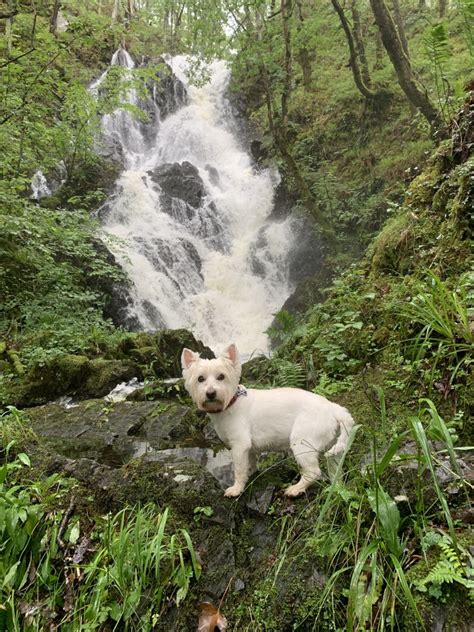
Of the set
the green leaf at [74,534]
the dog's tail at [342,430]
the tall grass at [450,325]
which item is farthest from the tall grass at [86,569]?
the tall grass at [450,325]

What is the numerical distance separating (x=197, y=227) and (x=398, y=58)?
8919 mm

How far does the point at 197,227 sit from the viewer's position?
52.9 feet

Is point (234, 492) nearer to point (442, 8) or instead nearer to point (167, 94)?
point (442, 8)

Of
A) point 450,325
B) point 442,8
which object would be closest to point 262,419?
point 450,325

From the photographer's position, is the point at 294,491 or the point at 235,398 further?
the point at 235,398

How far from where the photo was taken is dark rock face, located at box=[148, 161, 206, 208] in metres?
17.0

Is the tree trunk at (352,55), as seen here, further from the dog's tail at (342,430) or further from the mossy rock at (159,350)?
the dog's tail at (342,430)

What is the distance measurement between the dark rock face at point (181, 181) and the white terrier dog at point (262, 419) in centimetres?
1497

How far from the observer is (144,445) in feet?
15.2

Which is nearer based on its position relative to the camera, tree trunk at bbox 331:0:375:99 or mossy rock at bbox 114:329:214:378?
mossy rock at bbox 114:329:214:378

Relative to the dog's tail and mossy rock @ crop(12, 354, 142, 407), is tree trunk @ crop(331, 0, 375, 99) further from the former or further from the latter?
the dog's tail

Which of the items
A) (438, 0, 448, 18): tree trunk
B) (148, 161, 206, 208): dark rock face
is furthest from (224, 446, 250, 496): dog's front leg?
(438, 0, 448, 18): tree trunk

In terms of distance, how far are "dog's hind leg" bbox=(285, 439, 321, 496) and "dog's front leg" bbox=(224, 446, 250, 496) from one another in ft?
1.06

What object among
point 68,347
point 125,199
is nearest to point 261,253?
point 125,199
